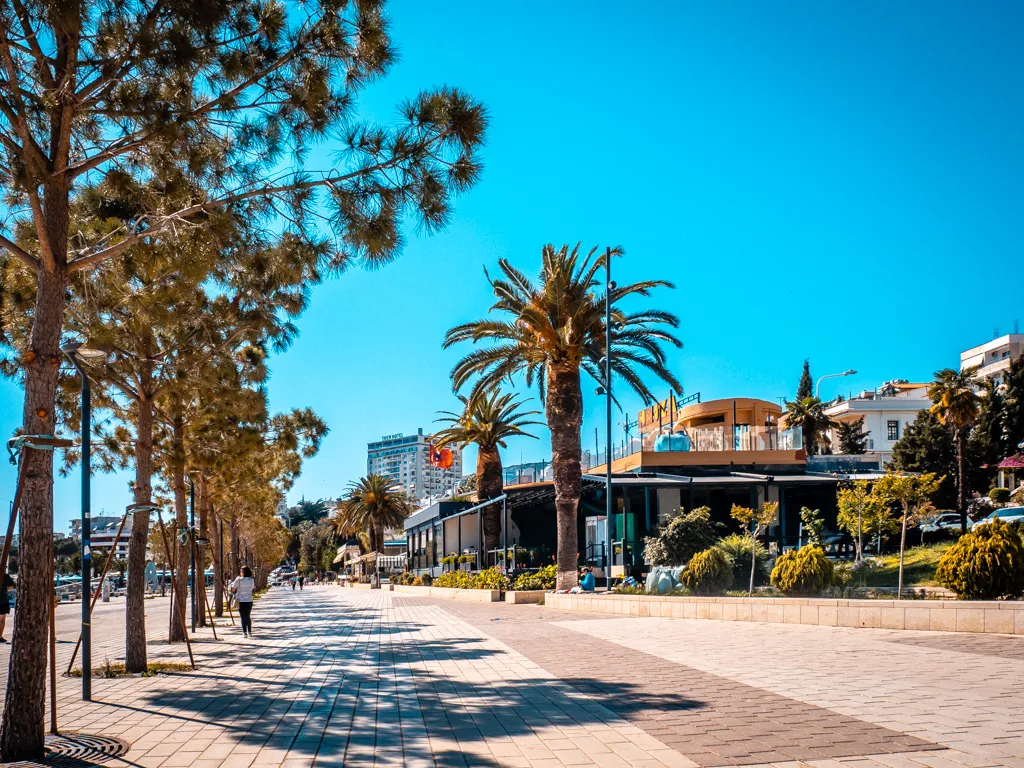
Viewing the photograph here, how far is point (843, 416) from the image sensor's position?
76.6 m

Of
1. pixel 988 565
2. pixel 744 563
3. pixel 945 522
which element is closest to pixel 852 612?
pixel 988 565

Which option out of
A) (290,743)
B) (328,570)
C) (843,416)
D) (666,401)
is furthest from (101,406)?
(328,570)

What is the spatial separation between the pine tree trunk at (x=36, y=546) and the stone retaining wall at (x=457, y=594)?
81.3 ft

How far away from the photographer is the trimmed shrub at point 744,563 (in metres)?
21.8

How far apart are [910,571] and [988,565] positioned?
10826 millimetres

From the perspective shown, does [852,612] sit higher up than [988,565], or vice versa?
[988,565]

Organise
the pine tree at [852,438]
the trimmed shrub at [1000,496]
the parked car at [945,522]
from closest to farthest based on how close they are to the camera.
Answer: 1. the parked car at [945,522]
2. the trimmed shrub at [1000,496]
3. the pine tree at [852,438]

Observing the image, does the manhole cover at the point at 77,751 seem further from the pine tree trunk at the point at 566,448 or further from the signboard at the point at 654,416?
the signboard at the point at 654,416

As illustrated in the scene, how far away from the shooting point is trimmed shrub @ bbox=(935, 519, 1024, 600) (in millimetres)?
14102

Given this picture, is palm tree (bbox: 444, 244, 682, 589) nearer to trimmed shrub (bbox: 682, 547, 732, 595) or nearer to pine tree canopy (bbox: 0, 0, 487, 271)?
trimmed shrub (bbox: 682, 547, 732, 595)

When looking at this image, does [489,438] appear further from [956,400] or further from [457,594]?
[956,400]

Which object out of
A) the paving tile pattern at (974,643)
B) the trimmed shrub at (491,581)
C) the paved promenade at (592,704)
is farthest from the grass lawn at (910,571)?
the trimmed shrub at (491,581)

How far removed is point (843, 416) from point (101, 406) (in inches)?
2776

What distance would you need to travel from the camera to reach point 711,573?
21.0m
